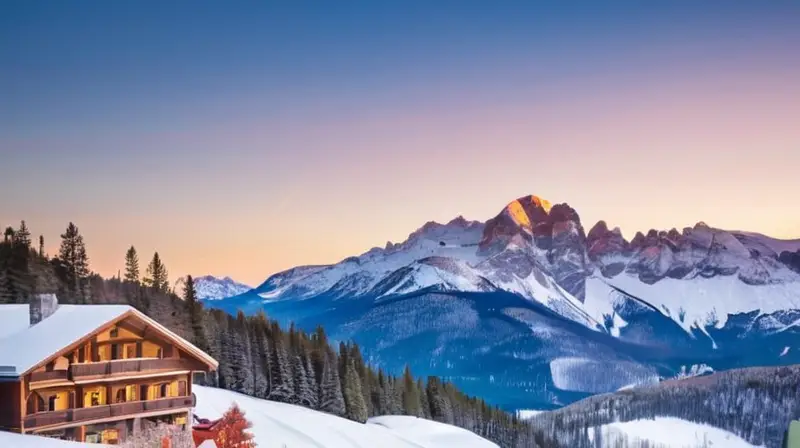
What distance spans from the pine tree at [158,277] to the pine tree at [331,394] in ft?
85.5

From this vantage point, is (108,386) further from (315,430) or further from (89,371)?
(315,430)

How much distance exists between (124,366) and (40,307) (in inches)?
188

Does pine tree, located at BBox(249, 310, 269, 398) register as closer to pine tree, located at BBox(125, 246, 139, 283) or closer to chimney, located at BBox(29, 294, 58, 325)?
pine tree, located at BBox(125, 246, 139, 283)

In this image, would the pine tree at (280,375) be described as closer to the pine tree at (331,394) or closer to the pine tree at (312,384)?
the pine tree at (312,384)

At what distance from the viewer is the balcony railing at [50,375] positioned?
41.0 m

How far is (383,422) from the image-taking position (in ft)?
275

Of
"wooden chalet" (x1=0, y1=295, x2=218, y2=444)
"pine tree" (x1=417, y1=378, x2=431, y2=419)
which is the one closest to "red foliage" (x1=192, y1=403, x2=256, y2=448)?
"wooden chalet" (x1=0, y1=295, x2=218, y2=444)

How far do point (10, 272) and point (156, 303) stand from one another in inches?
635

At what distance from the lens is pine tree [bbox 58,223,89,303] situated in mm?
104562

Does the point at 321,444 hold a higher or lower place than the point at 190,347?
lower

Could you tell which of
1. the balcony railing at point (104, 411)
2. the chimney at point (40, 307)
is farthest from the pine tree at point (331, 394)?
the chimney at point (40, 307)

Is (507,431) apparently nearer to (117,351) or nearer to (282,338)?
(282,338)

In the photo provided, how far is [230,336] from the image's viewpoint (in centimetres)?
9781

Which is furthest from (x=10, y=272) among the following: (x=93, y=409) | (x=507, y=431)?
(x=507, y=431)
